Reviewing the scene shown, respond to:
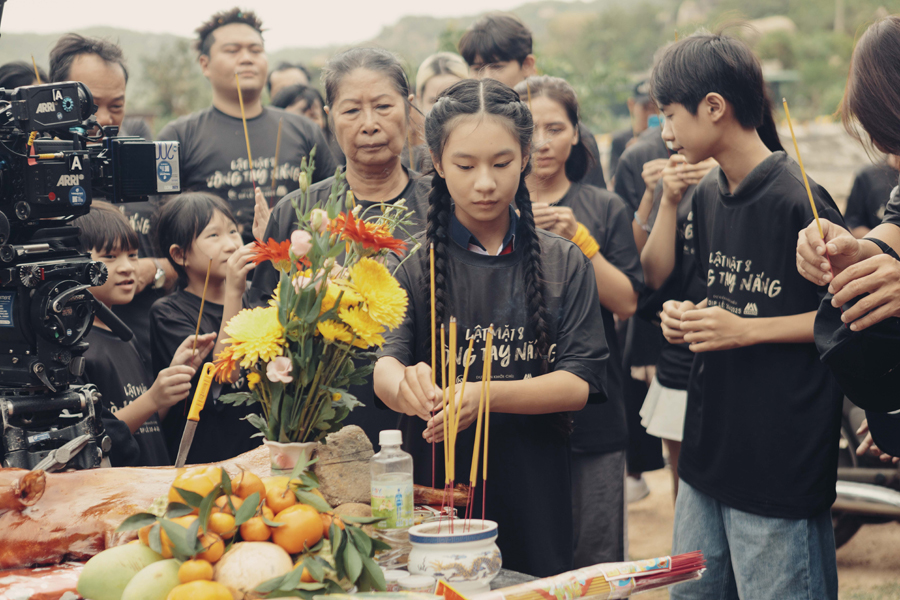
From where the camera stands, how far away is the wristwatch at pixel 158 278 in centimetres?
327

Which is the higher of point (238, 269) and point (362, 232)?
point (362, 232)

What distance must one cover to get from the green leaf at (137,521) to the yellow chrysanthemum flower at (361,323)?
477 millimetres

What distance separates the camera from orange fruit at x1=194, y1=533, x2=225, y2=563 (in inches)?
52.9

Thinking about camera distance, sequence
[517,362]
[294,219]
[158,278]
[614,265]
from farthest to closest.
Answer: [158,278] < [614,265] < [294,219] < [517,362]

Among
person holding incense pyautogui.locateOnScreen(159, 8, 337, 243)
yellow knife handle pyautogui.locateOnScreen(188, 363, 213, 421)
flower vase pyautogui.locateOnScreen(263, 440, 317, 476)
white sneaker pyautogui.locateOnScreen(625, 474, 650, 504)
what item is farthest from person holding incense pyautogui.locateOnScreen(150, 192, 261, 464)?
white sneaker pyautogui.locateOnScreen(625, 474, 650, 504)

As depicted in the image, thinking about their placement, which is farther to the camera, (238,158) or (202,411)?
(238,158)

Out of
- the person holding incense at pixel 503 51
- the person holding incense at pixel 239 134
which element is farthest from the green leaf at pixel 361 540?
the person holding incense at pixel 503 51

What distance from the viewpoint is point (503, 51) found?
12.0 feet

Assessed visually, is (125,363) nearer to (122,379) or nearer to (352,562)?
(122,379)

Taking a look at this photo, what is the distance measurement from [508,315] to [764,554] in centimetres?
89

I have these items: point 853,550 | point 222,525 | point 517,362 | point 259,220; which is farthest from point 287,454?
point 853,550

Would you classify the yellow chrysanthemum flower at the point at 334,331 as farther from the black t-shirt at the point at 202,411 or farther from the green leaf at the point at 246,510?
the black t-shirt at the point at 202,411

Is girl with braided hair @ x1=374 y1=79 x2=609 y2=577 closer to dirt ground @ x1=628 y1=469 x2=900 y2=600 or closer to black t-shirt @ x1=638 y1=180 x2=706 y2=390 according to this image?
black t-shirt @ x1=638 y1=180 x2=706 y2=390

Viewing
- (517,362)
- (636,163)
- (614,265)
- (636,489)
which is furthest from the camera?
(636,489)
